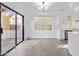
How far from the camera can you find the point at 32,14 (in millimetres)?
13047

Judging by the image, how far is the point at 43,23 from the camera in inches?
541

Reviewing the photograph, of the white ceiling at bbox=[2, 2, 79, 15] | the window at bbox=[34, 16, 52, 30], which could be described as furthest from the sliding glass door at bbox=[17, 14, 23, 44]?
the window at bbox=[34, 16, 52, 30]

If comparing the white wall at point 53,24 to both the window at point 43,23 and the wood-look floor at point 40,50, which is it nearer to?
the window at point 43,23

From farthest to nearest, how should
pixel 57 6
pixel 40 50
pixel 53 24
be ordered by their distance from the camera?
pixel 53 24 → pixel 57 6 → pixel 40 50

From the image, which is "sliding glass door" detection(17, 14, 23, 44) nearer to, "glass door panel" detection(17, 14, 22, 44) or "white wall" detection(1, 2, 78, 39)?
"glass door panel" detection(17, 14, 22, 44)

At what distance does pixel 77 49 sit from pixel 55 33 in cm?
875

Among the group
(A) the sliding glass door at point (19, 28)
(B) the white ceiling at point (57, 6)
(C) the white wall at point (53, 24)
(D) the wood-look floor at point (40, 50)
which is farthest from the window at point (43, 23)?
(D) the wood-look floor at point (40, 50)

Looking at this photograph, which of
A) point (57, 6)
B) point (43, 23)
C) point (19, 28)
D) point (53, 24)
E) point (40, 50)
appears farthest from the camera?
point (43, 23)

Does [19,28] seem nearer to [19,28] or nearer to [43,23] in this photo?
[19,28]

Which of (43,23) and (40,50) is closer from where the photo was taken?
(40,50)

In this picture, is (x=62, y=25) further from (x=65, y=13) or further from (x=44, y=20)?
(x=44, y=20)

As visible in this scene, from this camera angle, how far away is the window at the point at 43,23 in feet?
44.8

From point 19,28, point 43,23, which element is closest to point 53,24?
point 43,23

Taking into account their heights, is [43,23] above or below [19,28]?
above
